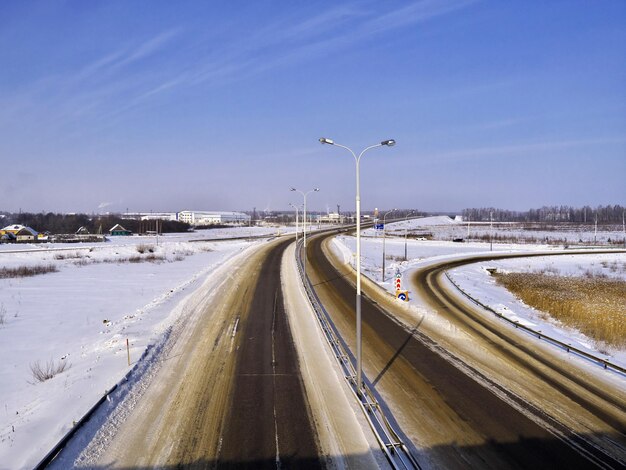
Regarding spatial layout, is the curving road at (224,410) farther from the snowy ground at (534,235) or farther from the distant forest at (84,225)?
the distant forest at (84,225)

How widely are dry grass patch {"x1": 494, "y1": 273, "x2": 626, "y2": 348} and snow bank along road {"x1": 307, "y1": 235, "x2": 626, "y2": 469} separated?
5062 mm

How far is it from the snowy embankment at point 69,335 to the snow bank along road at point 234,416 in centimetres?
146

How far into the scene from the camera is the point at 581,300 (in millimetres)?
28906

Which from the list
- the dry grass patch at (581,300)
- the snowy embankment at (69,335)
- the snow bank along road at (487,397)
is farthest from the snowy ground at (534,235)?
the snow bank along road at (487,397)

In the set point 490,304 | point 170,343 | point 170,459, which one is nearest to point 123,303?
point 170,343

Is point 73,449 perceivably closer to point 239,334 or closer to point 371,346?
point 239,334

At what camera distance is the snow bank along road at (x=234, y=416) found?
9117 mm

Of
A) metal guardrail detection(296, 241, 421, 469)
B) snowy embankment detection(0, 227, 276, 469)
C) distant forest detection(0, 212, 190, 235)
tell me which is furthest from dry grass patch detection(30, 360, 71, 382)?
distant forest detection(0, 212, 190, 235)

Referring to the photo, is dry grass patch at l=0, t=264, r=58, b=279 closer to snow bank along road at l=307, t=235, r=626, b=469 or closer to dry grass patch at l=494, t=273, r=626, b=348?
snow bank along road at l=307, t=235, r=626, b=469

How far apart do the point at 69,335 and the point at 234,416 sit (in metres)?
13.0

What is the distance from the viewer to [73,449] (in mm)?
9305

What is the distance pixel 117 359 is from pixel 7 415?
407 centimetres

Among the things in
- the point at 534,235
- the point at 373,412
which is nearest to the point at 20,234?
the point at 373,412

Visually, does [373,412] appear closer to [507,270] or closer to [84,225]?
[507,270]
